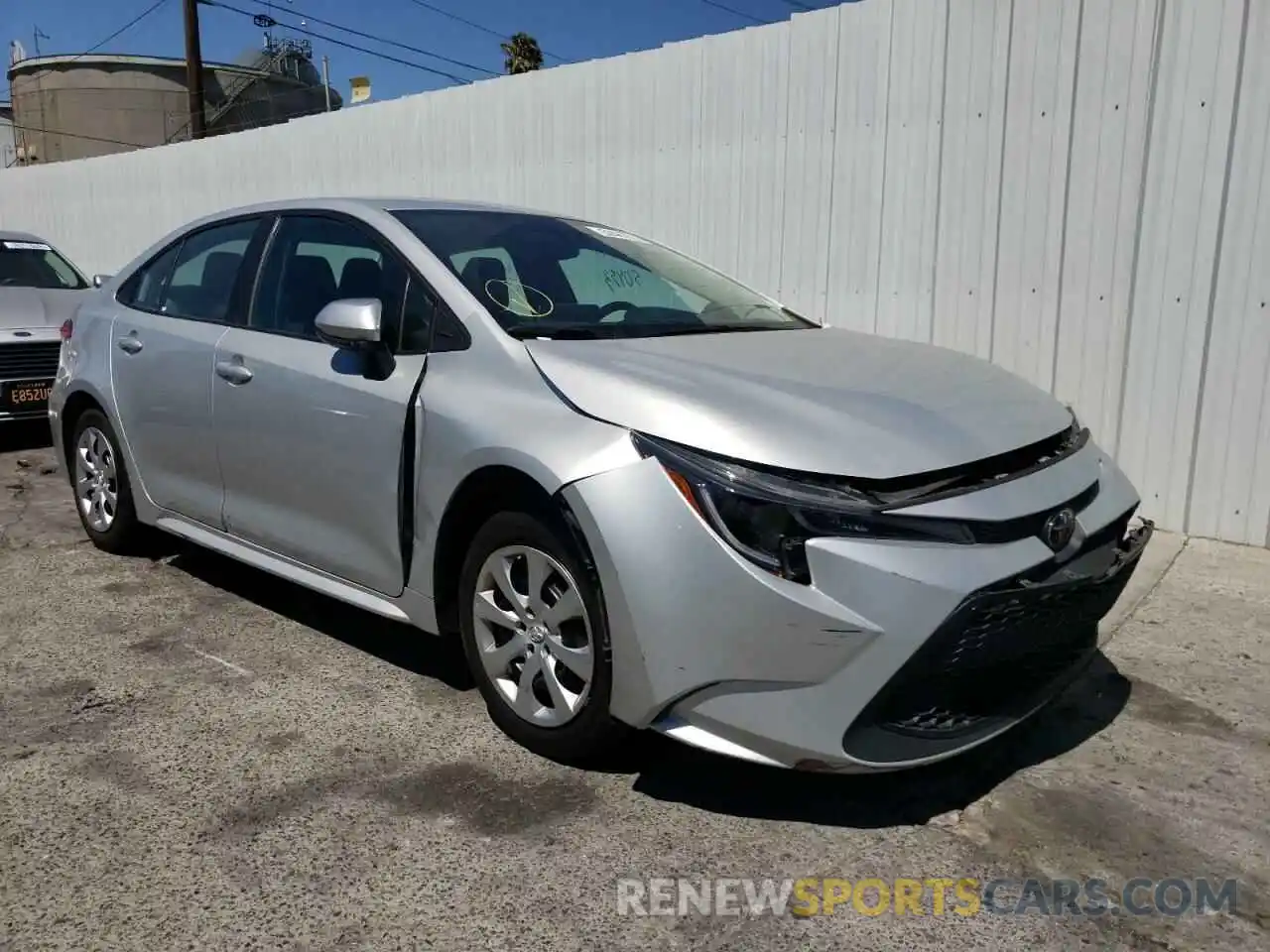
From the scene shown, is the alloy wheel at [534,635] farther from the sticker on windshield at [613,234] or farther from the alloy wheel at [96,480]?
the alloy wheel at [96,480]

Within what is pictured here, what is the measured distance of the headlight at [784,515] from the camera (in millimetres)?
2418

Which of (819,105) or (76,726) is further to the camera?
(819,105)

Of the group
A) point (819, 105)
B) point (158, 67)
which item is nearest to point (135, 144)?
point (158, 67)

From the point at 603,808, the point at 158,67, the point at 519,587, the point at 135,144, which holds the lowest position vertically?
the point at 603,808

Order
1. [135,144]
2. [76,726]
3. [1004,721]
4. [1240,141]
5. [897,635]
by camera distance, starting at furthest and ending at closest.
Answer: [135,144] → [1240,141] → [76,726] → [1004,721] → [897,635]

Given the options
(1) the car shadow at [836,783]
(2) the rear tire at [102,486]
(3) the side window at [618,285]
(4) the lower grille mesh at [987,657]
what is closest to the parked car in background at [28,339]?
(2) the rear tire at [102,486]

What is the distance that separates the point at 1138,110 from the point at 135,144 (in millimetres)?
40252

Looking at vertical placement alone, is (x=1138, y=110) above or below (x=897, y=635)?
above

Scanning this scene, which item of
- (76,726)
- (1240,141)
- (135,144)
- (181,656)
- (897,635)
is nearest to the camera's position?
(897,635)

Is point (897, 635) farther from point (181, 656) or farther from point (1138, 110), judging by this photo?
point (1138, 110)

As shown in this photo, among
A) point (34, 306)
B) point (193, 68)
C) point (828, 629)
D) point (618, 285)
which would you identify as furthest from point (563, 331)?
point (193, 68)

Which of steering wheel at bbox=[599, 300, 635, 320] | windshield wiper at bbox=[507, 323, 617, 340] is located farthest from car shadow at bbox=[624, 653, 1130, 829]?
steering wheel at bbox=[599, 300, 635, 320]

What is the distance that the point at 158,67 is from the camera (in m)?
39.3

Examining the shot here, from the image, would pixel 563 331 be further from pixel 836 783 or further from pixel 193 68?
pixel 193 68
